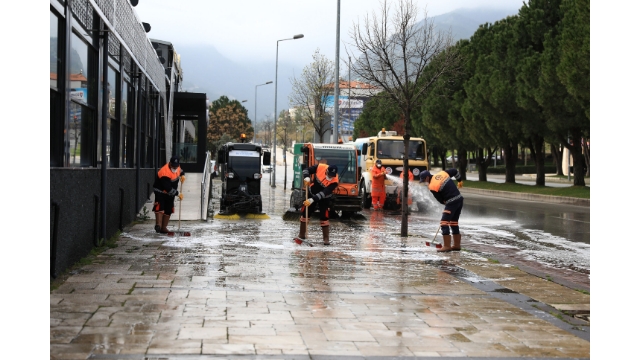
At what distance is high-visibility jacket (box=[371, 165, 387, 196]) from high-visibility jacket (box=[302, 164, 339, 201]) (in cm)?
1121

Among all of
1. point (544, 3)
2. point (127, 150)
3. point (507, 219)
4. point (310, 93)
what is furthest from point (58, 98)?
Answer: point (310, 93)

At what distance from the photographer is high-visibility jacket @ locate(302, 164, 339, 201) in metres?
14.7

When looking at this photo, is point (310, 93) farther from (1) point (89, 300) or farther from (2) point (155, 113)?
(1) point (89, 300)

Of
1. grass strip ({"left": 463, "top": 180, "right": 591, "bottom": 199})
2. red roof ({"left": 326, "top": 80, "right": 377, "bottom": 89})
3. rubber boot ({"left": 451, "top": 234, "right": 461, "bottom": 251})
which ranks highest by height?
red roof ({"left": 326, "top": 80, "right": 377, "bottom": 89})

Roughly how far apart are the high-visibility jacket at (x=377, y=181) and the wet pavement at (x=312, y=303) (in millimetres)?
11361

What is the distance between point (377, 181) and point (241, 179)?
5.43m

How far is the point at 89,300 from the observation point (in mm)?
8047

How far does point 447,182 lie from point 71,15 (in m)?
7.03

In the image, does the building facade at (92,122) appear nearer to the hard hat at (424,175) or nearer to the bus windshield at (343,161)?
the hard hat at (424,175)

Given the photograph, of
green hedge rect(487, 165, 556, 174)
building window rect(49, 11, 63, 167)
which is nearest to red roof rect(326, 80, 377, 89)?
building window rect(49, 11, 63, 167)

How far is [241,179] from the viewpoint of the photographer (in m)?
23.0

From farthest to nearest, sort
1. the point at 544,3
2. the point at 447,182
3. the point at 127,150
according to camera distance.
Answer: the point at 544,3, the point at 127,150, the point at 447,182

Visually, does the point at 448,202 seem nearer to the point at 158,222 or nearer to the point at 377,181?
the point at 158,222

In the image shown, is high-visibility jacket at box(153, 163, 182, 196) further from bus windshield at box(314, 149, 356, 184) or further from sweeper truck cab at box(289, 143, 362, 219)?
bus windshield at box(314, 149, 356, 184)
